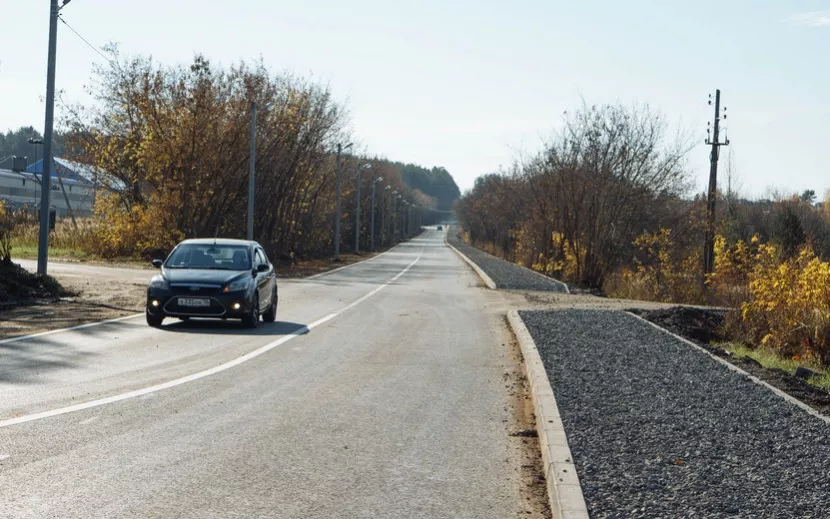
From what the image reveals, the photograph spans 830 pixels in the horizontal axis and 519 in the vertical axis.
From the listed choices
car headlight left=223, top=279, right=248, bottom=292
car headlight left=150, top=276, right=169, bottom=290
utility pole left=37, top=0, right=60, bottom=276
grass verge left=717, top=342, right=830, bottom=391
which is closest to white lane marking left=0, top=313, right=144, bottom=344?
car headlight left=150, top=276, right=169, bottom=290

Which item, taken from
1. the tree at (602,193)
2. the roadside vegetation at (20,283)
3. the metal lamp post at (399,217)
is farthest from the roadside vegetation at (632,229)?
the metal lamp post at (399,217)

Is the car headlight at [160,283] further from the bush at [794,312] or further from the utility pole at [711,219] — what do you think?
the utility pole at [711,219]

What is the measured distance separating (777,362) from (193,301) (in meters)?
9.75

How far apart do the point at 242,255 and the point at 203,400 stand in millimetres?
8932

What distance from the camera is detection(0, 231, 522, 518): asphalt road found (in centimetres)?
583

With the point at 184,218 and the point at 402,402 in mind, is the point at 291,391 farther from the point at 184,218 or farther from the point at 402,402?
the point at 184,218

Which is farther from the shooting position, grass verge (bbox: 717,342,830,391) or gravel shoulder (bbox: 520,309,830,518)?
grass verge (bbox: 717,342,830,391)

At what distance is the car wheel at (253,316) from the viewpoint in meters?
16.8

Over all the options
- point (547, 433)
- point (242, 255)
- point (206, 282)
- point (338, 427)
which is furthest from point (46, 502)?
point (242, 255)

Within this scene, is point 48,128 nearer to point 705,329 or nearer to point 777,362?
point 705,329

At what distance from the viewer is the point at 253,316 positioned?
55.4 feet

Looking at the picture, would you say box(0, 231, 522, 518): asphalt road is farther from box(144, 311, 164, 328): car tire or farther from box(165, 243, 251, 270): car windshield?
box(165, 243, 251, 270): car windshield

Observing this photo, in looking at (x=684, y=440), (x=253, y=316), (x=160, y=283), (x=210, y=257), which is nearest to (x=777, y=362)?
(x=253, y=316)

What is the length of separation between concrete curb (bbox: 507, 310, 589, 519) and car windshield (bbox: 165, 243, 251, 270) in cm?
775
